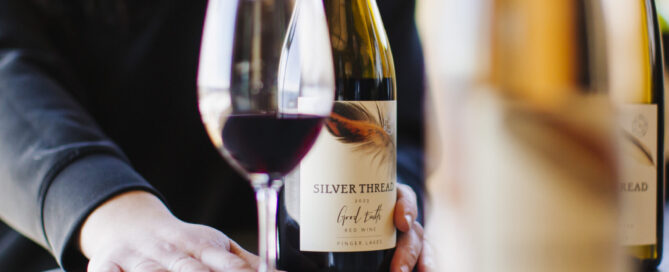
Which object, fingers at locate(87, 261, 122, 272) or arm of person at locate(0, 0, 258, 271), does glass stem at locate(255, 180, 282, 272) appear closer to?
arm of person at locate(0, 0, 258, 271)

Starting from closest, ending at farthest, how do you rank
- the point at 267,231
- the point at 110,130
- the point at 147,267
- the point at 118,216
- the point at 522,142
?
the point at 522,142, the point at 267,231, the point at 147,267, the point at 118,216, the point at 110,130

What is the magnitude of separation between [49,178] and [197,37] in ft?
1.57

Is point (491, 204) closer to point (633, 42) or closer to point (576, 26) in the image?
point (576, 26)

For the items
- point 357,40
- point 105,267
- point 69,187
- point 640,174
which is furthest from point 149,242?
point 640,174

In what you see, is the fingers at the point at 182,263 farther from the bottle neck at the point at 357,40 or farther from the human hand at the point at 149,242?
the bottle neck at the point at 357,40

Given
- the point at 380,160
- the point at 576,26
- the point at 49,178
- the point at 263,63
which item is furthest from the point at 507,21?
the point at 49,178

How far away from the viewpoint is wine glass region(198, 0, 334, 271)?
0.33 m

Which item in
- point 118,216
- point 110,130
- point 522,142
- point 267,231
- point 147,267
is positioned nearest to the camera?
point 522,142

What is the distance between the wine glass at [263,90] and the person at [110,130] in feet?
0.57

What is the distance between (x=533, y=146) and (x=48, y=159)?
58cm

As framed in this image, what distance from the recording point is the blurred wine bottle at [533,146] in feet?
0.63

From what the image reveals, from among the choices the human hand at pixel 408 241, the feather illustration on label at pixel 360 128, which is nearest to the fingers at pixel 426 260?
the human hand at pixel 408 241

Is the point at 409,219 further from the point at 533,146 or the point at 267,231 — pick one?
the point at 533,146

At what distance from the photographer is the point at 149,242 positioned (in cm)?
48
